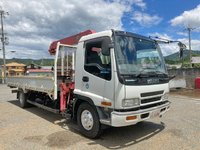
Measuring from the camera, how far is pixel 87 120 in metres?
3.97

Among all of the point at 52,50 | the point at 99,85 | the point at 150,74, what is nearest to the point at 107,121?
the point at 99,85

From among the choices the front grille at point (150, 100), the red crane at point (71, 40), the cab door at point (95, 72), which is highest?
the red crane at point (71, 40)

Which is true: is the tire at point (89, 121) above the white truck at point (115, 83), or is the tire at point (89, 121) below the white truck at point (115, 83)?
below

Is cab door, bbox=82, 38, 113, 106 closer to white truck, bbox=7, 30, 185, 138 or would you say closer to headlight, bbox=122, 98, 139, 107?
white truck, bbox=7, 30, 185, 138

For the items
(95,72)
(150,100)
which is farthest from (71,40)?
(150,100)

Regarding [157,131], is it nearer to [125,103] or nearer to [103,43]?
[125,103]

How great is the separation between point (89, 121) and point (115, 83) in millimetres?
1300

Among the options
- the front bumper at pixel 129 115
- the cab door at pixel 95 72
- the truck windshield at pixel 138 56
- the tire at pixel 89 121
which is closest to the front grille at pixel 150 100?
the front bumper at pixel 129 115

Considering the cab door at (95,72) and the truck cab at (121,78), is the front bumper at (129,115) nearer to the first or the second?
the truck cab at (121,78)

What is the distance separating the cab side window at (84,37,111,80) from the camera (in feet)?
11.5

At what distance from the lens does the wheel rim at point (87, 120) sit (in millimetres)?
3887

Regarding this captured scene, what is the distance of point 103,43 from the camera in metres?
3.32

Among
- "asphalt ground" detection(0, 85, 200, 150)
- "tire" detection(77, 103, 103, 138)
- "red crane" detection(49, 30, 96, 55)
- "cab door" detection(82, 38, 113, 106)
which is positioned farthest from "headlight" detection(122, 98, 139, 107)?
"red crane" detection(49, 30, 96, 55)

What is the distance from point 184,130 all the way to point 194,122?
1002 millimetres
